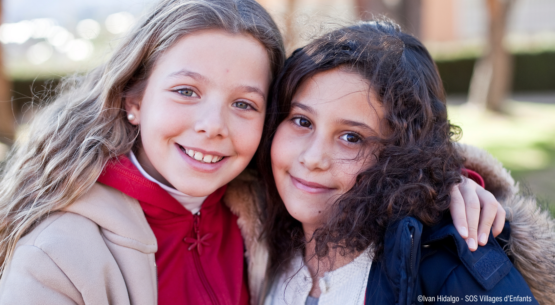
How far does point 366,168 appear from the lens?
1764 mm

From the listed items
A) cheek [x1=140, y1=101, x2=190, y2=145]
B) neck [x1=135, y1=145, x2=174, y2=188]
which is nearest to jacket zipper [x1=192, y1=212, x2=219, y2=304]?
neck [x1=135, y1=145, x2=174, y2=188]

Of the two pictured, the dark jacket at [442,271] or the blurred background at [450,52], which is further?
the blurred background at [450,52]

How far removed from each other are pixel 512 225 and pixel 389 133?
0.57 meters

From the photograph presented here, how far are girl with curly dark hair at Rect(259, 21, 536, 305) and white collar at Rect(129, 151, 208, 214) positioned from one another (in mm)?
401

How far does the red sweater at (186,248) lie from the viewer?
186cm

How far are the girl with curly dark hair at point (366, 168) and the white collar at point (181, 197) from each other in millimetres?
401

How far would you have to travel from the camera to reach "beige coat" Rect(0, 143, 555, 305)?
1535mm

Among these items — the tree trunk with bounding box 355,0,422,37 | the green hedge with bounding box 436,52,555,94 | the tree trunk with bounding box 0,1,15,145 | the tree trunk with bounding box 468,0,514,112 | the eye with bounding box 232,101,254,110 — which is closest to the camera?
the eye with bounding box 232,101,254,110

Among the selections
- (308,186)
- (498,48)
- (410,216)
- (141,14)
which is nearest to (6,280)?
(308,186)

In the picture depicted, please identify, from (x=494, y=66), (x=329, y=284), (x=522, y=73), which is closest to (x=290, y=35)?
(x=329, y=284)

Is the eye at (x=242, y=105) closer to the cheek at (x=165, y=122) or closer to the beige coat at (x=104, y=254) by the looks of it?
the cheek at (x=165, y=122)

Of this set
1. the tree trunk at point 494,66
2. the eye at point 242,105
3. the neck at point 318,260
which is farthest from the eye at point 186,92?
the tree trunk at point 494,66

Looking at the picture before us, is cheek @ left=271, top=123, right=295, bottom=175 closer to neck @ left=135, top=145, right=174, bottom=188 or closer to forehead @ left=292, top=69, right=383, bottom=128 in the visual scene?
forehead @ left=292, top=69, right=383, bottom=128

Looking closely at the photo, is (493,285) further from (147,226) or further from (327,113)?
(147,226)
